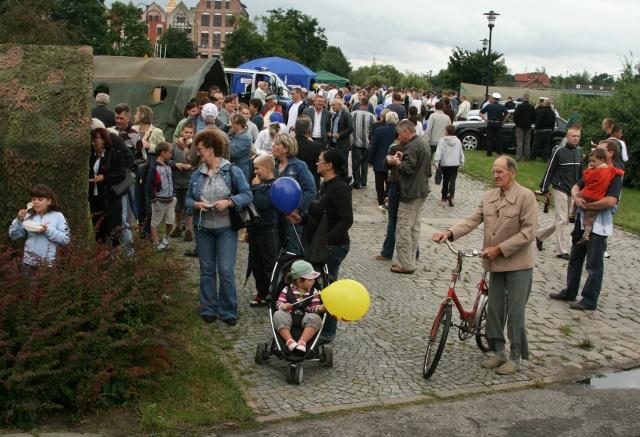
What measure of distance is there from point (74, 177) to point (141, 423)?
2657 mm

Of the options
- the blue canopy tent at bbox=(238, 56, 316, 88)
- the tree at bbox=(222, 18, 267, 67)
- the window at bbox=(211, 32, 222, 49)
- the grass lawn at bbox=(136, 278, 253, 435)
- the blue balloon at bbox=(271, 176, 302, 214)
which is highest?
the window at bbox=(211, 32, 222, 49)

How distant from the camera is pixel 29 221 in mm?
6633

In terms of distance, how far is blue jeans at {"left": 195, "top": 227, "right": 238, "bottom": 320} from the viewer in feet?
25.7

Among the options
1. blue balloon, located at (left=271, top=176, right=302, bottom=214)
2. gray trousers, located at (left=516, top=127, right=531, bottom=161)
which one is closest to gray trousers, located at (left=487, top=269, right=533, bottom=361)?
blue balloon, located at (left=271, top=176, right=302, bottom=214)

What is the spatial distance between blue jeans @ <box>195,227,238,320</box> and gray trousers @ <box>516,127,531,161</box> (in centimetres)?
1754

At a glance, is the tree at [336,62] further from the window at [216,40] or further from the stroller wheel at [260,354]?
the stroller wheel at [260,354]

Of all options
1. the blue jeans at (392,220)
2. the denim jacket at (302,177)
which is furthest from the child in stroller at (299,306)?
the blue jeans at (392,220)

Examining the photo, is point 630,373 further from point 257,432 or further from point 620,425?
point 257,432

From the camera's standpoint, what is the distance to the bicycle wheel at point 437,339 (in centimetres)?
671

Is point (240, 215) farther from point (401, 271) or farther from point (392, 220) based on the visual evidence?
point (392, 220)

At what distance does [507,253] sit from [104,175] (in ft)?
15.4

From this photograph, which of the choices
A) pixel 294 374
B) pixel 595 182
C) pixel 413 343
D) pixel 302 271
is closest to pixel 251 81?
pixel 595 182

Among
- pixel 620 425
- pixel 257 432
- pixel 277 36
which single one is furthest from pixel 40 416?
pixel 277 36

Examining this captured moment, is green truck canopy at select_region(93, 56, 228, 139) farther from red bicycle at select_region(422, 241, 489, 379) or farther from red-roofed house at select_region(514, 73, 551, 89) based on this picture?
red-roofed house at select_region(514, 73, 551, 89)
